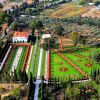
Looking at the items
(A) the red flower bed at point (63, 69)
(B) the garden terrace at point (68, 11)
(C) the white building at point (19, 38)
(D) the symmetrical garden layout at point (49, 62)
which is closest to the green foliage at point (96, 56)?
(D) the symmetrical garden layout at point (49, 62)

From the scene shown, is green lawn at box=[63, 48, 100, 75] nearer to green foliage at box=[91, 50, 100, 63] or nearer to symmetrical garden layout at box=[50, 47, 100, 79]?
symmetrical garden layout at box=[50, 47, 100, 79]

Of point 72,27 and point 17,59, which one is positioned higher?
point 17,59

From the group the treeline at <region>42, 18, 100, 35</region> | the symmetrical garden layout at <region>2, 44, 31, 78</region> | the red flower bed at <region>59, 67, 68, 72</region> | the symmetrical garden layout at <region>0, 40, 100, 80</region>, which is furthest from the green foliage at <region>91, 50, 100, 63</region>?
the treeline at <region>42, 18, 100, 35</region>

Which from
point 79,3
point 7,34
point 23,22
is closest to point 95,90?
point 7,34

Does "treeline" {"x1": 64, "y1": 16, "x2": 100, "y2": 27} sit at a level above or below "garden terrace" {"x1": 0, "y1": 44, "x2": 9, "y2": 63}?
below

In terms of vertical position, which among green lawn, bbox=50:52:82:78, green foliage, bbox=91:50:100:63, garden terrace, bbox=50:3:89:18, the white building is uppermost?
green foliage, bbox=91:50:100:63

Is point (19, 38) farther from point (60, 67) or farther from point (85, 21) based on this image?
point (85, 21)

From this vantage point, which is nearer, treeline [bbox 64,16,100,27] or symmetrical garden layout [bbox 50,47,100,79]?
symmetrical garden layout [bbox 50,47,100,79]

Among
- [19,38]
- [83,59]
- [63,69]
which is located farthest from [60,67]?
[19,38]

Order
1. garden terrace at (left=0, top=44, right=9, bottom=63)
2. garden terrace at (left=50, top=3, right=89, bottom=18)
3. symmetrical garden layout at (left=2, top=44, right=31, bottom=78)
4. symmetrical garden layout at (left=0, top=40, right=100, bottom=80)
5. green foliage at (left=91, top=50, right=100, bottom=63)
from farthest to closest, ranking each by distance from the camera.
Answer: garden terrace at (left=50, top=3, right=89, bottom=18)
garden terrace at (left=0, top=44, right=9, bottom=63)
symmetrical garden layout at (left=2, top=44, right=31, bottom=78)
green foliage at (left=91, top=50, right=100, bottom=63)
symmetrical garden layout at (left=0, top=40, right=100, bottom=80)
